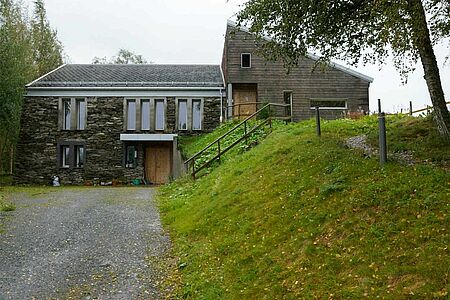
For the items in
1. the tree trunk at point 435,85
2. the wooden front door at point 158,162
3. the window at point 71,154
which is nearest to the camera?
the tree trunk at point 435,85

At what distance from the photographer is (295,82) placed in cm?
2623

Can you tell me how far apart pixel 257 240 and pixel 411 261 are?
2738mm

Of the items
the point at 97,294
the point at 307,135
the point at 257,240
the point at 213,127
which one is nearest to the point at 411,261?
the point at 257,240

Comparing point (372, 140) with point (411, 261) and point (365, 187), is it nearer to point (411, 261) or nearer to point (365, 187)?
point (365, 187)

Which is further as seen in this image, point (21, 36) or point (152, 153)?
point (21, 36)

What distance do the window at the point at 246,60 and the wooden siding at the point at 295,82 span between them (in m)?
0.18

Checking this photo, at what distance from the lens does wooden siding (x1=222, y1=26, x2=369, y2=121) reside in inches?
1029

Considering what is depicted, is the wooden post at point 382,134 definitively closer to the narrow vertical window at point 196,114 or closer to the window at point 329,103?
the window at point 329,103

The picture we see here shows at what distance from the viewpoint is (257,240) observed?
282 inches

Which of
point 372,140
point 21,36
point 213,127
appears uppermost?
point 21,36

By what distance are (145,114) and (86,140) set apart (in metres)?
3.66

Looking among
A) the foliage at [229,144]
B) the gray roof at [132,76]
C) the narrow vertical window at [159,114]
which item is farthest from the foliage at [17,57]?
the foliage at [229,144]

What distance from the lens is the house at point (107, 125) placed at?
26.2 metres

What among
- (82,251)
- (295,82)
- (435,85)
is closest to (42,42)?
(295,82)
